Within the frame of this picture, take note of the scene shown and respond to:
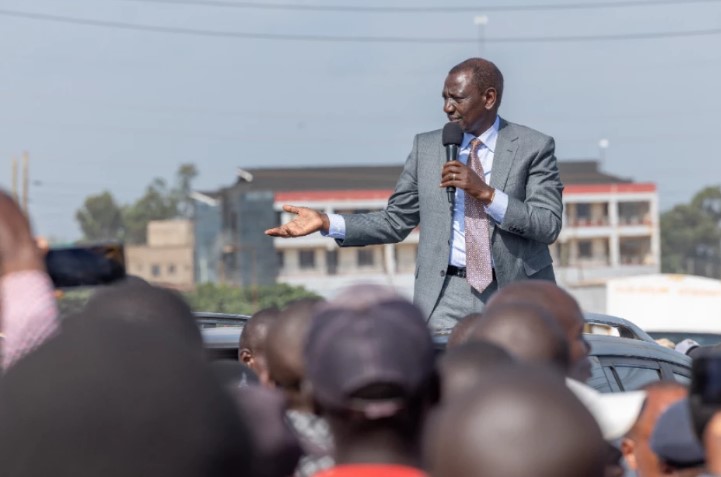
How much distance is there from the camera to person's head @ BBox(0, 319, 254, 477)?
217cm

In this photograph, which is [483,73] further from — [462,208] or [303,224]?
[303,224]

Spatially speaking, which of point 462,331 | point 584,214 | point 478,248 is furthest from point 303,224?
point 584,214

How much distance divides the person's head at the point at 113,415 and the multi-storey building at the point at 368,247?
211 feet

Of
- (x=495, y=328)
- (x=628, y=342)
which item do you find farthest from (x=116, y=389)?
(x=628, y=342)

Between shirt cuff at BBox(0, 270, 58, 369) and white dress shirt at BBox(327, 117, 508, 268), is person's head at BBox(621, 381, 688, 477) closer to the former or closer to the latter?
shirt cuff at BBox(0, 270, 58, 369)

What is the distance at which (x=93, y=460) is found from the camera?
2174 millimetres

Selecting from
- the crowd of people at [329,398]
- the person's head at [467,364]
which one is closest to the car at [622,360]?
the crowd of people at [329,398]

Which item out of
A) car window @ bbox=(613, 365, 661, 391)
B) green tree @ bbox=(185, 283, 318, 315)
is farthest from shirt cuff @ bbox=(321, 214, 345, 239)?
green tree @ bbox=(185, 283, 318, 315)

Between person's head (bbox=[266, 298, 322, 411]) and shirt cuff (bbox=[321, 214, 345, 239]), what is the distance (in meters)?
2.14

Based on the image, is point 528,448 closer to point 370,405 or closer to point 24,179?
point 370,405

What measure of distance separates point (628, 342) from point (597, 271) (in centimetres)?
7147

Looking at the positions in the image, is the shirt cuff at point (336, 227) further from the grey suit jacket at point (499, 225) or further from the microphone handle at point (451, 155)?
the microphone handle at point (451, 155)

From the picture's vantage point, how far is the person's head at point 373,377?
2.62 meters

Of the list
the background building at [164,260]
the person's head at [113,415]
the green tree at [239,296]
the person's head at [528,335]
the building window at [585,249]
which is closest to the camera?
the person's head at [113,415]
